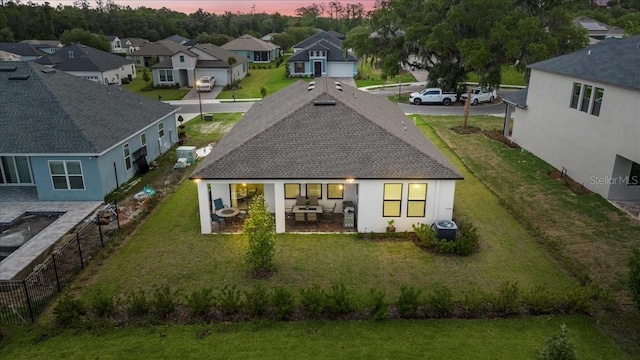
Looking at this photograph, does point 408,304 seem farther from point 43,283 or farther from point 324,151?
point 43,283

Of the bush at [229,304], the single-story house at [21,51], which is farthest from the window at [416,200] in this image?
the single-story house at [21,51]

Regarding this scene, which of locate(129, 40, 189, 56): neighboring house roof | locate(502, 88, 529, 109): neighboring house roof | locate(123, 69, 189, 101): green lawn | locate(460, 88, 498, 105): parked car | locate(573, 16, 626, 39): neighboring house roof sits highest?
locate(573, 16, 626, 39): neighboring house roof

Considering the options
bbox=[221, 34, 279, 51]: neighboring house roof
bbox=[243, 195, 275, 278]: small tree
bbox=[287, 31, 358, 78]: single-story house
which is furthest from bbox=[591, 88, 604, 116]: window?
bbox=[221, 34, 279, 51]: neighboring house roof

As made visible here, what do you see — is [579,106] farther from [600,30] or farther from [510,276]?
[600,30]

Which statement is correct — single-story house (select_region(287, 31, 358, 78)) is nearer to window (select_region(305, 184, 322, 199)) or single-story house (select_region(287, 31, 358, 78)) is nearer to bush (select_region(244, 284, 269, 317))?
window (select_region(305, 184, 322, 199))

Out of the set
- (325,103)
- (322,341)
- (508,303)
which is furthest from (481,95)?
(322,341)

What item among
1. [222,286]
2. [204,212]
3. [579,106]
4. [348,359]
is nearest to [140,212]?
[204,212]

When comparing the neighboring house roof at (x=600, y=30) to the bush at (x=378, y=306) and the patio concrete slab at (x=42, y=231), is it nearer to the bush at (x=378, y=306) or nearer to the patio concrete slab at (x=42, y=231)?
the bush at (x=378, y=306)

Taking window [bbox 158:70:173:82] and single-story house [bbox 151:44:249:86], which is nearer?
single-story house [bbox 151:44:249:86]
